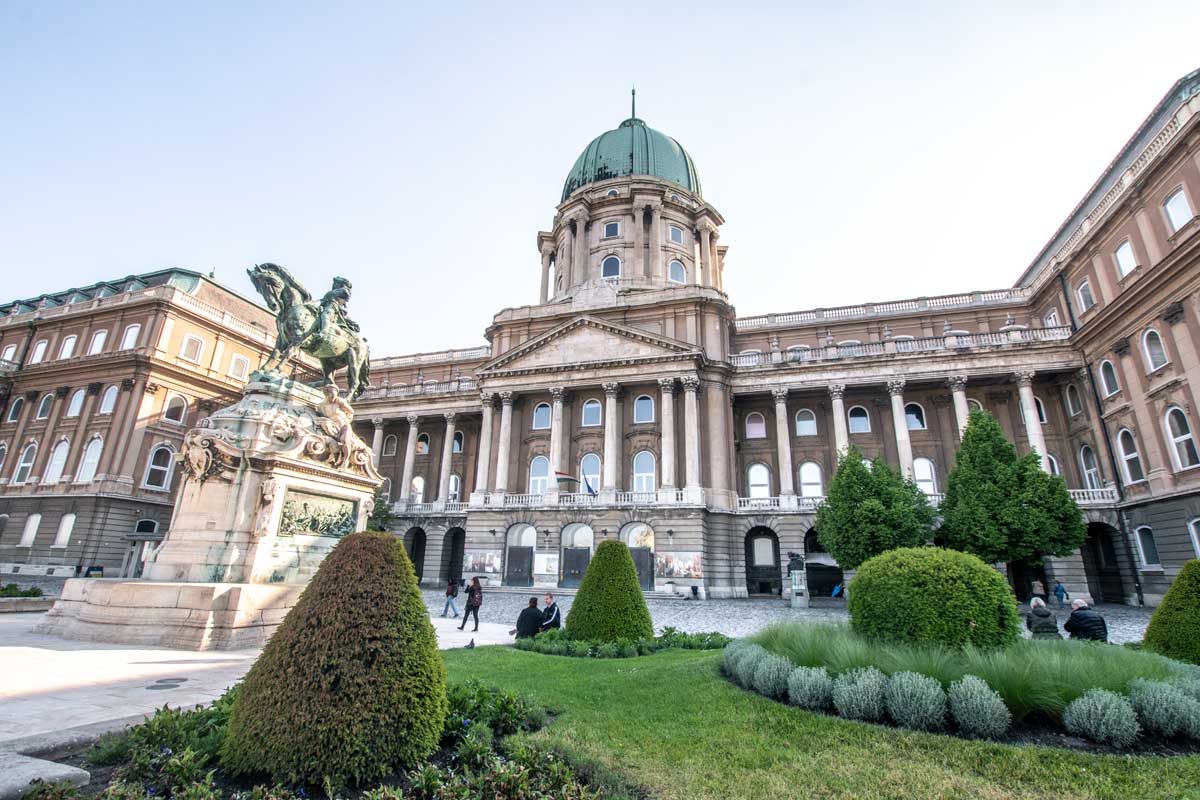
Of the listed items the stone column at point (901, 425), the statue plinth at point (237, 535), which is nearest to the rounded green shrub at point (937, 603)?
the statue plinth at point (237, 535)

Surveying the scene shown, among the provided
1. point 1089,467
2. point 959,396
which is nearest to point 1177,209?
point 959,396

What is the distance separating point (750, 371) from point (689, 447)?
6.67m

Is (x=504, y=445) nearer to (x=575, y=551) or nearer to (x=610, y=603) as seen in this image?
(x=575, y=551)

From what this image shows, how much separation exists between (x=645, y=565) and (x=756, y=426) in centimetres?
1203

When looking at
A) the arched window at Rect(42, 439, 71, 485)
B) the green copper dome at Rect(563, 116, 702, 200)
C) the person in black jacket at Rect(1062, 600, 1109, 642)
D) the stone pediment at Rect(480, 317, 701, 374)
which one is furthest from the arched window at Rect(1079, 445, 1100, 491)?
the arched window at Rect(42, 439, 71, 485)

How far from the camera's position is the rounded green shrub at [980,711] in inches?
220

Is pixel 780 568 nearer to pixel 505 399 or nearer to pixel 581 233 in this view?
pixel 505 399

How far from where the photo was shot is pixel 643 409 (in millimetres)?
37000

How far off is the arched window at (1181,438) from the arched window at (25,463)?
202 feet

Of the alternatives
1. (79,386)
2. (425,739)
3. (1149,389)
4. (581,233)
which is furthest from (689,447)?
(79,386)

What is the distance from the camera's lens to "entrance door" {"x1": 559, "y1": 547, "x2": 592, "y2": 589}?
33094mm

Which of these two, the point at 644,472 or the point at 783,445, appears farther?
the point at 644,472

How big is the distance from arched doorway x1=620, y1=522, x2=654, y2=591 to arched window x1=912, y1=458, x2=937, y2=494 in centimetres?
1560

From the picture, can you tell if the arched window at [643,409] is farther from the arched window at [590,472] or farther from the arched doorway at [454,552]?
the arched doorway at [454,552]
